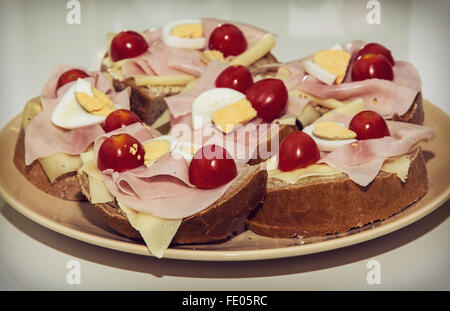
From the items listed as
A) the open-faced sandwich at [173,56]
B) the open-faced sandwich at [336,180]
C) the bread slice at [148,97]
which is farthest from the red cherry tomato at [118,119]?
the open-faced sandwich at [336,180]

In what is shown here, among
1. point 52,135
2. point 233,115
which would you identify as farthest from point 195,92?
point 52,135

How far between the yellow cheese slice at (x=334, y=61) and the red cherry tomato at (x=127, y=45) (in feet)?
5.12

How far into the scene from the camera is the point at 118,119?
527 cm

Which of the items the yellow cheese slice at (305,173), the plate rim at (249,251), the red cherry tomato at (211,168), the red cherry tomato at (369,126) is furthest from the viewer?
the red cherry tomato at (369,126)

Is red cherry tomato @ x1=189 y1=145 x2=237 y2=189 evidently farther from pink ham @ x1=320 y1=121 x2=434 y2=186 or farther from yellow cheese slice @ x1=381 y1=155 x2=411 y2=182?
yellow cheese slice @ x1=381 y1=155 x2=411 y2=182

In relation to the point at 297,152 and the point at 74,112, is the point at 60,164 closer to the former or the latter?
the point at 74,112

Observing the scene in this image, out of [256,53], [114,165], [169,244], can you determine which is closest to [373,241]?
[169,244]

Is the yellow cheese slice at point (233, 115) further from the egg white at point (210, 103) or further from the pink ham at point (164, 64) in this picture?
the pink ham at point (164, 64)

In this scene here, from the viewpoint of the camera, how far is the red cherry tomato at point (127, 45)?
644cm

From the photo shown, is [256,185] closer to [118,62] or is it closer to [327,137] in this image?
[327,137]

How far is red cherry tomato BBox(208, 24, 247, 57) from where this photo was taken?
257 inches

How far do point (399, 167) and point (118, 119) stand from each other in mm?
2019

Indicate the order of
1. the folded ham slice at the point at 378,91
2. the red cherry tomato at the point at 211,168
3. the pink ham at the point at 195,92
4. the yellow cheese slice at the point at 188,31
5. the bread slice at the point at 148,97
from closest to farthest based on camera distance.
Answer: the red cherry tomato at the point at 211,168
the pink ham at the point at 195,92
the folded ham slice at the point at 378,91
the bread slice at the point at 148,97
the yellow cheese slice at the point at 188,31

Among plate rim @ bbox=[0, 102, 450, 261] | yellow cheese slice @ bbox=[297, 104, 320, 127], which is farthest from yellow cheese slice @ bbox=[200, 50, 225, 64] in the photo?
plate rim @ bbox=[0, 102, 450, 261]
